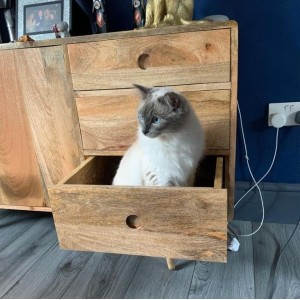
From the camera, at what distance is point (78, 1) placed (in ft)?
3.83

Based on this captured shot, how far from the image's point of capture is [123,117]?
3.17 ft

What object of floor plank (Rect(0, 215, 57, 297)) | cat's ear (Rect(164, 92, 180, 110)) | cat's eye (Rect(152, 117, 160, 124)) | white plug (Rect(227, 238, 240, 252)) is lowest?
floor plank (Rect(0, 215, 57, 297))

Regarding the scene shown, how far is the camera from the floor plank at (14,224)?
1283 millimetres

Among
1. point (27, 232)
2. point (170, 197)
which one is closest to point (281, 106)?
point (170, 197)

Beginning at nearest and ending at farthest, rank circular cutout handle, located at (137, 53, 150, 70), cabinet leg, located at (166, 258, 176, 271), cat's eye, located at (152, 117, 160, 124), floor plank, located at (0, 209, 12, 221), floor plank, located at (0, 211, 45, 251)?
cat's eye, located at (152, 117, 160, 124) → circular cutout handle, located at (137, 53, 150, 70) → cabinet leg, located at (166, 258, 176, 271) → floor plank, located at (0, 211, 45, 251) → floor plank, located at (0, 209, 12, 221)

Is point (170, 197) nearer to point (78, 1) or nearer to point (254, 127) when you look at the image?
point (254, 127)

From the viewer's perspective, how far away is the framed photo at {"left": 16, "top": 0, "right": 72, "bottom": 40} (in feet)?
3.82

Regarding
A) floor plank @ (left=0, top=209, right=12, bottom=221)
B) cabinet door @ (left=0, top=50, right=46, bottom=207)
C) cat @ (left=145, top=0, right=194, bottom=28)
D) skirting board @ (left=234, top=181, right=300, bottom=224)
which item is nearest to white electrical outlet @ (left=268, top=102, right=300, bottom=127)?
skirting board @ (left=234, top=181, right=300, bottom=224)

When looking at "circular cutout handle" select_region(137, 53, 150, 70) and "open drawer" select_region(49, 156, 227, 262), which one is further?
"circular cutout handle" select_region(137, 53, 150, 70)

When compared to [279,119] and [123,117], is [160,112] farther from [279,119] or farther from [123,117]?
[279,119]

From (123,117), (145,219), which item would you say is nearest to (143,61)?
(123,117)

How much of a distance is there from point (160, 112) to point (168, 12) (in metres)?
0.39

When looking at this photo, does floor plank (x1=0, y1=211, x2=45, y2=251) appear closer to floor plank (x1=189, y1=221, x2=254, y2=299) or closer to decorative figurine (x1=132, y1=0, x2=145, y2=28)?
floor plank (x1=189, y1=221, x2=254, y2=299)

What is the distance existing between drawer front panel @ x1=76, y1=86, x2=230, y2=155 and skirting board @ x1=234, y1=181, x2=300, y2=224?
0.42 meters
